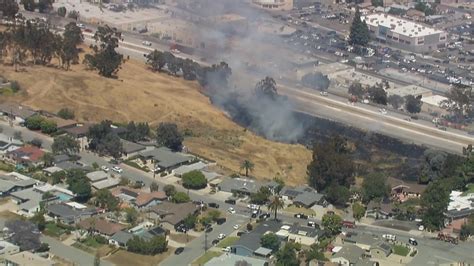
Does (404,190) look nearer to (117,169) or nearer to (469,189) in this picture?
(469,189)

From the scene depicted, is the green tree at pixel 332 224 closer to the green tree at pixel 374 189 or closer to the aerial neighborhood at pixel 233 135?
the aerial neighborhood at pixel 233 135

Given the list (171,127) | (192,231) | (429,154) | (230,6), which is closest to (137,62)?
(230,6)

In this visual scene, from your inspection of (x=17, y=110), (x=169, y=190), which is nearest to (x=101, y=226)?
(x=169, y=190)

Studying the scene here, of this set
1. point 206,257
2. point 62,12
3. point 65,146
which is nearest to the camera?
point 206,257

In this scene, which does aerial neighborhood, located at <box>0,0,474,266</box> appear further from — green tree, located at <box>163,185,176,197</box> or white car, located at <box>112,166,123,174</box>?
green tree, located at <box>163,185,176,197</box>

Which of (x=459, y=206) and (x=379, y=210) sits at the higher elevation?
(x=459, y=206)

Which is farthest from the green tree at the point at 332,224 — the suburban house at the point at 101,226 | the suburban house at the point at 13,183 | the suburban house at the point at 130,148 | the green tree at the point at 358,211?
the suburban house at the point at 13,183
